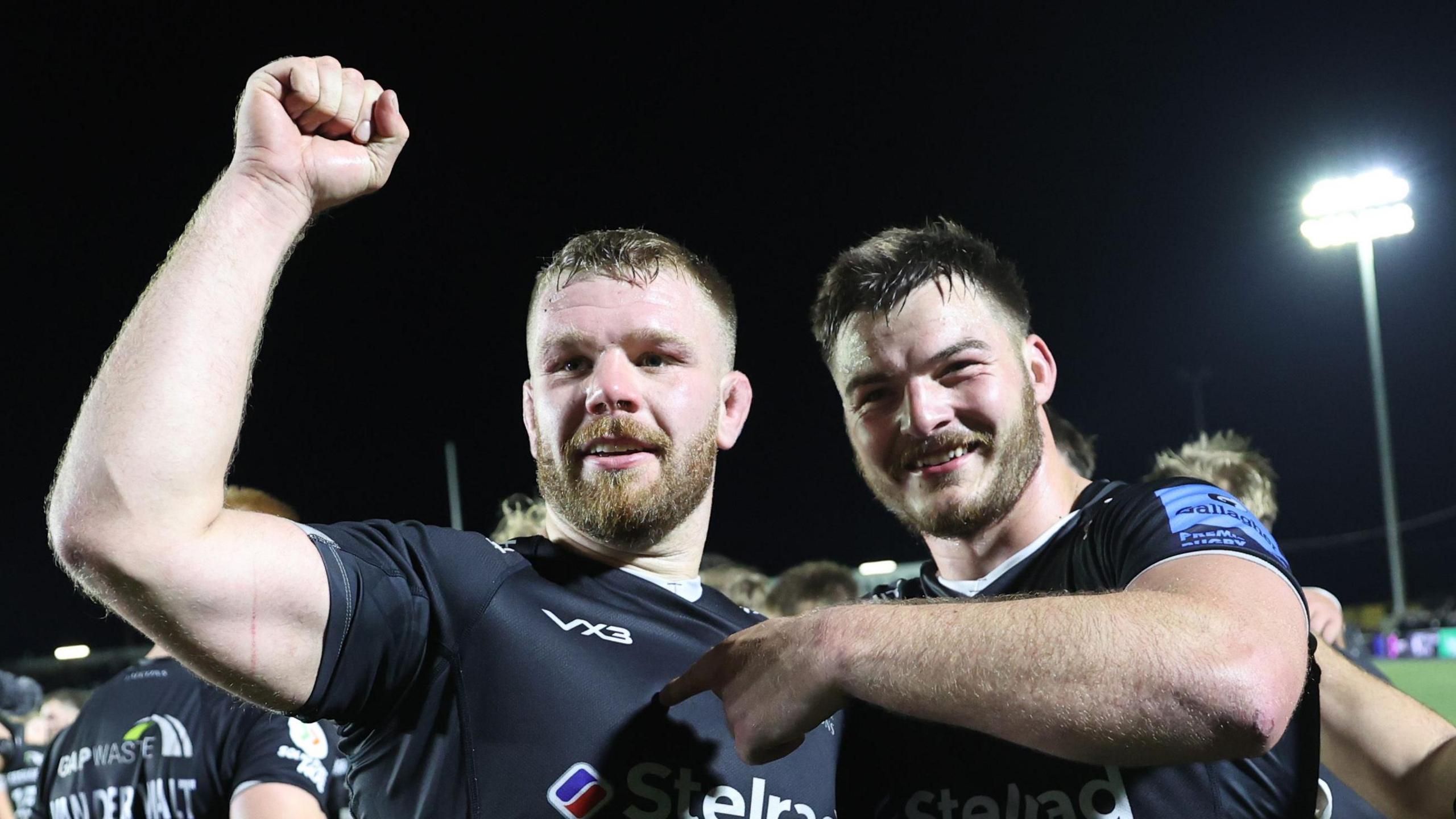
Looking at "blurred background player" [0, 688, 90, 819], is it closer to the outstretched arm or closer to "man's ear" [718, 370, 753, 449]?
"man's ear" [718, 370, 753, 449]

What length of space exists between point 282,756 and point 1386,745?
3417mm

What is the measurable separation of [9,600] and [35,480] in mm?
Result: 3140

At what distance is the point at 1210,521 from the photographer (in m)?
1.96

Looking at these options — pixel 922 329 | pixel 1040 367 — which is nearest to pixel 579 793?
pixel 922 329

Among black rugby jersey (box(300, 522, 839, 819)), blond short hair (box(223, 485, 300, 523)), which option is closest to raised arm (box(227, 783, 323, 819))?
blond short hair (box(223, 485, 300, 523))

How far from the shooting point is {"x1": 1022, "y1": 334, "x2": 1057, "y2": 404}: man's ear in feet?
9.22

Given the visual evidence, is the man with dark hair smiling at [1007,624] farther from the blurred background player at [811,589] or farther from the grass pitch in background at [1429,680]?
the grass pitch in background at [1429,680]

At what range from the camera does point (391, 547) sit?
2.04 meters

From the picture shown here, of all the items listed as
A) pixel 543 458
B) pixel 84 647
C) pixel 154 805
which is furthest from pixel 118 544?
pixel 84 647

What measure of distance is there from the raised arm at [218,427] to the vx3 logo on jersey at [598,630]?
49 centimetres

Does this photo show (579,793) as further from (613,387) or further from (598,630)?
(613,387)

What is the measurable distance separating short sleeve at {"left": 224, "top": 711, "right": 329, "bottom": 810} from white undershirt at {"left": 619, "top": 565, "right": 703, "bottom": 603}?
209 cm

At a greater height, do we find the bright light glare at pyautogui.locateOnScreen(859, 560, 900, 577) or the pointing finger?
the pointing finger

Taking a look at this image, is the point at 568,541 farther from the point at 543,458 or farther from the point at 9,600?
the point at 9,600
